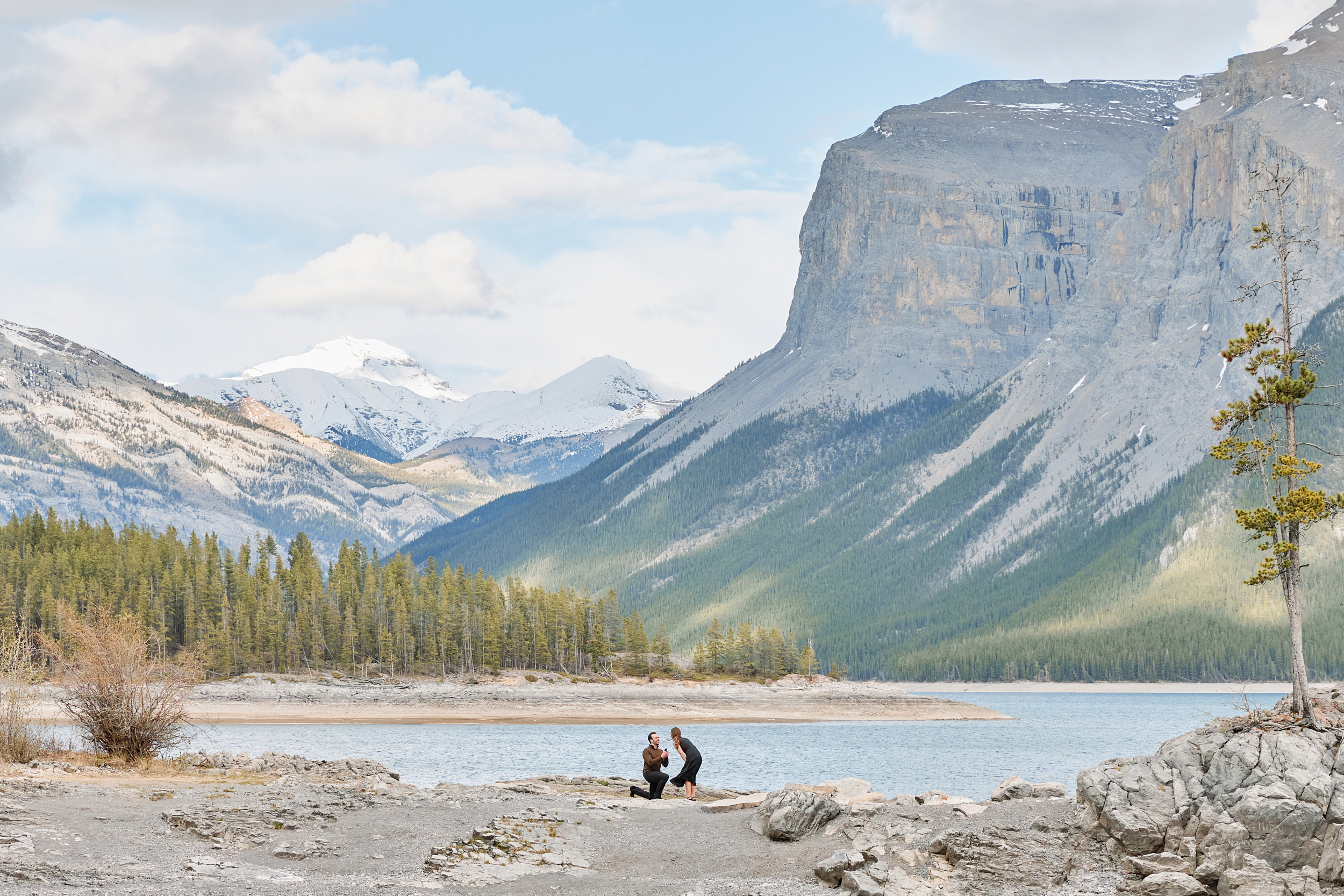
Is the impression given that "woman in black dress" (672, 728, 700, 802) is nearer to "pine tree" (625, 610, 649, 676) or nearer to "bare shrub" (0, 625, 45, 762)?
"bare shrub" (0, 625, 45, 762)

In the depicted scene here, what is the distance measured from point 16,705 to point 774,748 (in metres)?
55.7

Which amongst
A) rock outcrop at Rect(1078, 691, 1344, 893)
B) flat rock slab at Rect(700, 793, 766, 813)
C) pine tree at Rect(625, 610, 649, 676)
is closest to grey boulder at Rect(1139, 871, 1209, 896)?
rock outcrop at Rect(1078, 691, 1344, 893)

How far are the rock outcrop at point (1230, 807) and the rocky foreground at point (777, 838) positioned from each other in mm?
35

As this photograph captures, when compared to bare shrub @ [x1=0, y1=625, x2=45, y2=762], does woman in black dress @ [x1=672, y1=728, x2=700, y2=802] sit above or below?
below

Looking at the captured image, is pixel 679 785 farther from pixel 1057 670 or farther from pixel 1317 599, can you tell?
pixel 1317 599

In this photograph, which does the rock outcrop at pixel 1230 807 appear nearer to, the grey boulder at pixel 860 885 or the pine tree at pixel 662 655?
the grey boulder at pixel 860 885

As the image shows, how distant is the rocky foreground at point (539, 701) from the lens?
341ft

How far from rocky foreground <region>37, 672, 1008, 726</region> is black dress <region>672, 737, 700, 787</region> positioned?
64.8 m

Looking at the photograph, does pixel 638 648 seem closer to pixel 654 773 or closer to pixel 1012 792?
pixel 654 773

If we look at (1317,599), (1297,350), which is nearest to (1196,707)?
(1317,599)

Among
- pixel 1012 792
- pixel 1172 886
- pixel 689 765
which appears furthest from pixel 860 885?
pixel 689 765

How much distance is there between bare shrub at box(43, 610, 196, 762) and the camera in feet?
130

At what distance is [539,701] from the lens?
114m

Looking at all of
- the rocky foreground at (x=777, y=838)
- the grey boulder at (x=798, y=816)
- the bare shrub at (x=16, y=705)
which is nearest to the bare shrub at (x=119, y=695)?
the bare shrub at (x=16, y=705)
